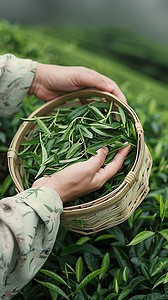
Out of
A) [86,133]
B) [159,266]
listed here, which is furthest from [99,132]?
[159,266]

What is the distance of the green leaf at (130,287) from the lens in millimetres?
901

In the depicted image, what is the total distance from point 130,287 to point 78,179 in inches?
12.9

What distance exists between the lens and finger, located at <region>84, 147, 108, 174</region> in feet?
2.90

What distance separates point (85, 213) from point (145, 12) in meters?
2.89

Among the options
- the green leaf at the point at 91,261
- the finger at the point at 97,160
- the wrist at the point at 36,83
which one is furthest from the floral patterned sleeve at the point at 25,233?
the wrist at the point at 36,83

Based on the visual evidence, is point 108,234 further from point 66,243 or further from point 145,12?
point 145,12

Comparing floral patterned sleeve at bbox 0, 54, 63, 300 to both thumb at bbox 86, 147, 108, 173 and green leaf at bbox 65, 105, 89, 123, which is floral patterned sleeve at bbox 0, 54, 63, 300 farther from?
green leaf at bbox 65, 105, 89, 123

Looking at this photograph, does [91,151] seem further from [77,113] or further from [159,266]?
[159,266]

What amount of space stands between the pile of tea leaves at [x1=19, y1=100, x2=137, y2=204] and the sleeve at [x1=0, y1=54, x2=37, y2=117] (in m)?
0.11

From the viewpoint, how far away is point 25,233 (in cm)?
76

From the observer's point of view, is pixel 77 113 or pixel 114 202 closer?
pixel 114 202

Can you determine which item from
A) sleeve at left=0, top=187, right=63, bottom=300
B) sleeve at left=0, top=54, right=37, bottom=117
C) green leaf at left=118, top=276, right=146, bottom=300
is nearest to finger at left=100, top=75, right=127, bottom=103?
sleeve at left=0, top=54, right=37, bottom=117

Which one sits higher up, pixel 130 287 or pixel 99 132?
pixel 99 132

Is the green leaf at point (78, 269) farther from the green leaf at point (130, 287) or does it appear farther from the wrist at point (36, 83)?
the wrist at point (36, 83)
